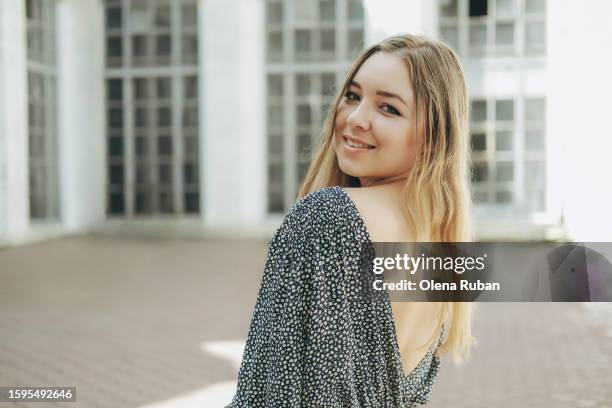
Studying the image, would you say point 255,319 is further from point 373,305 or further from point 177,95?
point 177,95

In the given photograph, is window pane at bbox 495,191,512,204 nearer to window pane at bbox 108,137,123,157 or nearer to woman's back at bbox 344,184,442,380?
window pane at bbox 108,137,123,157

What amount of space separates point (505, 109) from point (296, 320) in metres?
8.93

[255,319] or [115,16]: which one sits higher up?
[115,16]

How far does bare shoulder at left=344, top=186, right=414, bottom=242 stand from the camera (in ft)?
2.80

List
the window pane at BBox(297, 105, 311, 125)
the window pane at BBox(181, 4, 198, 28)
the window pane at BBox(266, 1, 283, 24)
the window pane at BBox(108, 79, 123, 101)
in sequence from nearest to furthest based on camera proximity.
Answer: the window pane at BBox(266, 1, 283, 24) → the window pane at BBox(297, 105, 311, 125) → the window pane at BBox(181, 4, 198, 28) → the window pane at BBox(108, 79, 123, 101)

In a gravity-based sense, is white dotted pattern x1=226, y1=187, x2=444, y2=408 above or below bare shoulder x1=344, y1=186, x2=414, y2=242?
below

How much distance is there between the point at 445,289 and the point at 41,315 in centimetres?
424

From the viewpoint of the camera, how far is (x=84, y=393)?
3.02m

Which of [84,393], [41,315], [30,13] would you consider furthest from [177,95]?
[84,393]

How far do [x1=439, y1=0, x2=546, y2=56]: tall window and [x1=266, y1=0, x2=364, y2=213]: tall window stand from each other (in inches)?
48.6

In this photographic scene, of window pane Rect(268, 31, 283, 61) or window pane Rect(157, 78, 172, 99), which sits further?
window pane Rect(157, 78, 172, 99)

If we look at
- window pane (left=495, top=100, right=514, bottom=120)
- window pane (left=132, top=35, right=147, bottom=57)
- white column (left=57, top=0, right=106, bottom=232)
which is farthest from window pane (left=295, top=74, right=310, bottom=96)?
white column (left=57, top=0, right=106, bottom=232)

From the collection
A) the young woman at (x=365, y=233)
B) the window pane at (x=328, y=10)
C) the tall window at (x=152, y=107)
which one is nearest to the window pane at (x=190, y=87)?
the tall window at (x=152, y=107)

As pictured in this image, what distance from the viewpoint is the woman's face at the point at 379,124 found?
927 mm
